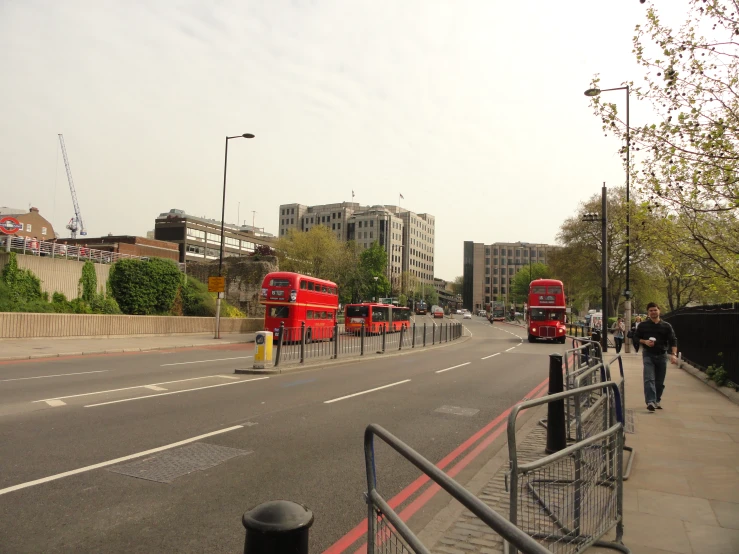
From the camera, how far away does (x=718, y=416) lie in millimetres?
9016

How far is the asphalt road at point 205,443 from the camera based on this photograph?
13.5 ft

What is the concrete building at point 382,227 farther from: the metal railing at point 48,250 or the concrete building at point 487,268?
the metal railing at point 48,250

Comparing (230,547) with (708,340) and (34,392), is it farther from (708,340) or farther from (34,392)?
A: (708,340)

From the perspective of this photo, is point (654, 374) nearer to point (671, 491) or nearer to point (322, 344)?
point (671, 491)

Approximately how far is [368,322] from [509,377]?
2347cm

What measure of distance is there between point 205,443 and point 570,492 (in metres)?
4.77

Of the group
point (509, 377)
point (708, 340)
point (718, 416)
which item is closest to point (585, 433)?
point (718, 416)

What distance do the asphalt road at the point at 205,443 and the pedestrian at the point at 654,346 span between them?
102 inches

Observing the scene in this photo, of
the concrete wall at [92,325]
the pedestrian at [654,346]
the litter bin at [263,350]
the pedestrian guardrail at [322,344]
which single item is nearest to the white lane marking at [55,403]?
the litter bin at [263,350]

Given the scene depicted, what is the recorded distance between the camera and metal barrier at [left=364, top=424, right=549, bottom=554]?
170 cm

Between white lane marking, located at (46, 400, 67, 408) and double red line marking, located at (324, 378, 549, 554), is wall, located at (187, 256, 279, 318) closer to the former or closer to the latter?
white lane marking, located at (46, 400, 67, 408)

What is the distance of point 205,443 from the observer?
259 inches

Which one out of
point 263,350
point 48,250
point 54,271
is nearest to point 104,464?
point 263,350

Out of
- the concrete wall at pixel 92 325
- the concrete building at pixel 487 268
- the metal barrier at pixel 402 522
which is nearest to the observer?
the metal barrier at pixel 402 522
